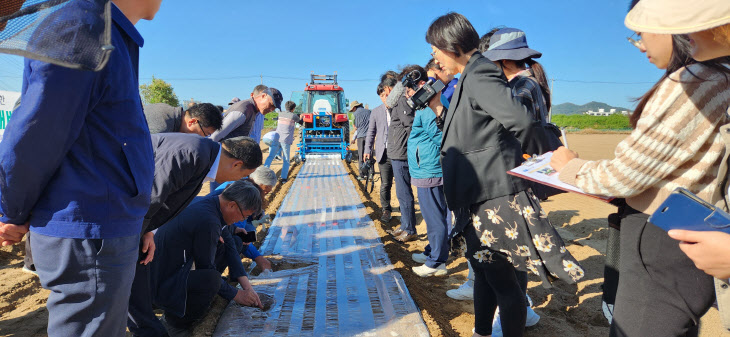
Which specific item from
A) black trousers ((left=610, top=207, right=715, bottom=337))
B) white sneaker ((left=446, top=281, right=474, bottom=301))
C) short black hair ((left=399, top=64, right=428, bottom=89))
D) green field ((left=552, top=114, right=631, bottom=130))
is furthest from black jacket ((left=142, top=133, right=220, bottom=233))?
green field ((left=552, top=114, right=631, bottom=130))

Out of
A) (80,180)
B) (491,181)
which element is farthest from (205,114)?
(491,181)

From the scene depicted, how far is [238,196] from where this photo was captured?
2785mm

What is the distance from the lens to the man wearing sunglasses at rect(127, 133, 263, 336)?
2.02 m

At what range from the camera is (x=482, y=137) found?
1899 mm

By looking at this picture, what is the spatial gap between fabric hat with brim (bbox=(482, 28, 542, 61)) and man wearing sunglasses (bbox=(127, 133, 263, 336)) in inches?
59.3

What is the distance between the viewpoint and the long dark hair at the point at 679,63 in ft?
3.64

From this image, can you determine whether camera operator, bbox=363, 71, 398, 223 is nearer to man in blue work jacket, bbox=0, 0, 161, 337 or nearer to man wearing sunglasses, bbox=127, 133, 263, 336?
man wearing sunglasses, bbox=127, 133, 263, 336

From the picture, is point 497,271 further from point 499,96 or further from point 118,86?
point 118,86

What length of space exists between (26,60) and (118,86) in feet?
0.72

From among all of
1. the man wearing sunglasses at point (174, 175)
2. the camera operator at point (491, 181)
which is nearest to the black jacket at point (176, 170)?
the man wearing sunglasses at point (174, 175)

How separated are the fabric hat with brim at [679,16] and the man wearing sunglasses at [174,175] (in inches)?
75.6

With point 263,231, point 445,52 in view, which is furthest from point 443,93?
point 263,231

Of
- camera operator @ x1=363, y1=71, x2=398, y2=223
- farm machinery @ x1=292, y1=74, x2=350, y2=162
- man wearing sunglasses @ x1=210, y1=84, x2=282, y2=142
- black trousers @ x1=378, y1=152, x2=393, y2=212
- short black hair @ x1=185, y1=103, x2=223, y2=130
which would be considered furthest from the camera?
farm machinery @ x1=292, y1=74, x2=350, y2=162

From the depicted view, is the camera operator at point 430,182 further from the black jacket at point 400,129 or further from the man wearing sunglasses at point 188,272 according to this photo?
the man wearing sunglasses at point 188,272
